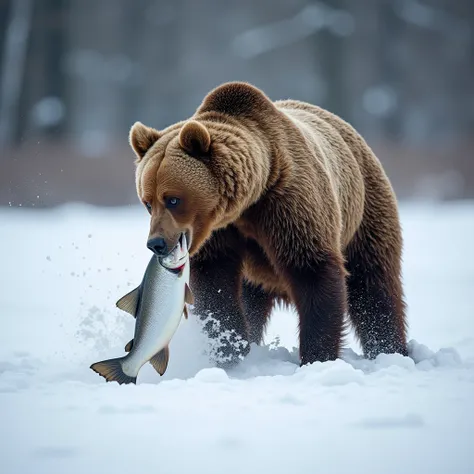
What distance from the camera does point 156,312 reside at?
359 cm

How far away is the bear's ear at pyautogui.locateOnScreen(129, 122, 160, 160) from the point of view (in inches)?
159

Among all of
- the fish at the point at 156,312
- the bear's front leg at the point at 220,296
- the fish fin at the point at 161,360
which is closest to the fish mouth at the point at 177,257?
the fish at the point at 156,312

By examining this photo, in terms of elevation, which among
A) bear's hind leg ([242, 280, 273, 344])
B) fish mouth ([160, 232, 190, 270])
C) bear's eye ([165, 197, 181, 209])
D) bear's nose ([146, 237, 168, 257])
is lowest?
bear's hind leg ([242, 280, 273, 344])

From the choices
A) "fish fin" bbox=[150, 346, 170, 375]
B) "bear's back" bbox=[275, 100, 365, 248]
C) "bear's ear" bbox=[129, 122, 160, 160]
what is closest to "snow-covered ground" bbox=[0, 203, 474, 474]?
"fish fin" bbox=[150, 346, 170, 375]

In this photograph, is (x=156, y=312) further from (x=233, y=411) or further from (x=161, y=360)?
(x=233, y=411)

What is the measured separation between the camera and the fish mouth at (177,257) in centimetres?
361

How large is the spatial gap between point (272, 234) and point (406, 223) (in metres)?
9.45

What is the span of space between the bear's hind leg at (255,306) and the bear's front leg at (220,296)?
0.59 metres

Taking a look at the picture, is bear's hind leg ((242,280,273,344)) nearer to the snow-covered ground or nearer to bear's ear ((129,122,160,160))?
the snow-covered ground

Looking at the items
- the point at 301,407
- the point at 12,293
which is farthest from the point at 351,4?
the point at 301,407

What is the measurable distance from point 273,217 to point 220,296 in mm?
589

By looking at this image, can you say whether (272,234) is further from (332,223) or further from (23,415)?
(23,415)

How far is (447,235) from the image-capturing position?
37.9 feet

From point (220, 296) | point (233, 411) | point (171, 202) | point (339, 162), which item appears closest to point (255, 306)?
point (220, 296)
